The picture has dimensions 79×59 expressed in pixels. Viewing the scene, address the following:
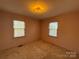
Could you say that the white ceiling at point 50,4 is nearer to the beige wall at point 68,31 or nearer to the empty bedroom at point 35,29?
the empty bedroom at point 35,29

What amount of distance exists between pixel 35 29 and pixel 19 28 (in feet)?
5.40

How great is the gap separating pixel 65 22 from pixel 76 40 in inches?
46.5

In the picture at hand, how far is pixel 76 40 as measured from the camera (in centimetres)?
345

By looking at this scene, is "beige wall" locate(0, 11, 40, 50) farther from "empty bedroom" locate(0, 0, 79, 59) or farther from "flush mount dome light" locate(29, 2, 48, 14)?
"flush mount dome light" locate(29, 2, 48, 14)

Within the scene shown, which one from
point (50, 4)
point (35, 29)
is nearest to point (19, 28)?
point (35, 29)

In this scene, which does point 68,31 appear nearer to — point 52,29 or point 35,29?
point 52,29

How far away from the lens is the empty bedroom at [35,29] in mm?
2920

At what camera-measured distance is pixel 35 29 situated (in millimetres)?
6016

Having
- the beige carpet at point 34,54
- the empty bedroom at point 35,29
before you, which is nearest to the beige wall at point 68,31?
the empty bedroom at point 35,29

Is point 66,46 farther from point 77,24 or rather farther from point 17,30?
point 17,30

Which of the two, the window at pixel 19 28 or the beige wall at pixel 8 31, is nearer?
the beige wall at pixel 8 31

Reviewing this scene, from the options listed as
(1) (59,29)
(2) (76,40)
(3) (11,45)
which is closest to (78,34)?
(2) (76,40)

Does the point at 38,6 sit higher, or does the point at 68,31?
the point at 38,6

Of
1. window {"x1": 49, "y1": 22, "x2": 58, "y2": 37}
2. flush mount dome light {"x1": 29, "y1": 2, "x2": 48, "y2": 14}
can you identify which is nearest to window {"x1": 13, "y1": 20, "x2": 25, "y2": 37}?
flush mount dome light {"x1": 29, "y1": 2, "x2": 48, "y2": 14}
